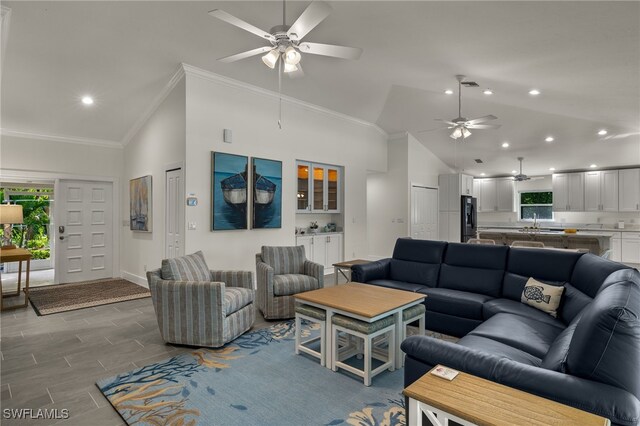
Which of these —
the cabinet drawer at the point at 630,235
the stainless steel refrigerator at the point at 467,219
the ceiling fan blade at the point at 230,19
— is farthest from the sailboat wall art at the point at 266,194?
the cabinet drawer at the point at 630,235

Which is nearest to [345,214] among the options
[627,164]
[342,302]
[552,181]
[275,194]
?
[275,194]

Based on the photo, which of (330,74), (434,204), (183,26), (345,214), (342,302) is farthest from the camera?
(434,204)

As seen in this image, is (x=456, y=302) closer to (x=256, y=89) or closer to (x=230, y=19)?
(x=230, y=19)

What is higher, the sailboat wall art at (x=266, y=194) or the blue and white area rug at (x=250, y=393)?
the sailboat wall art at (x=266, y=194)

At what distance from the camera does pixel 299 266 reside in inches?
181

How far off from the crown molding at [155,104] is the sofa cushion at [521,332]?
4.81m

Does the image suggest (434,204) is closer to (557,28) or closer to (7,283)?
(557,28)

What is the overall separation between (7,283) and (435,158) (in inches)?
379

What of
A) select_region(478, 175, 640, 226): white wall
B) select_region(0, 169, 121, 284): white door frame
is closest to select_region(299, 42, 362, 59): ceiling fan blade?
select_region(0, 169, 121, 284): white door frame

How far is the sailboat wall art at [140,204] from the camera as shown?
5.67 m

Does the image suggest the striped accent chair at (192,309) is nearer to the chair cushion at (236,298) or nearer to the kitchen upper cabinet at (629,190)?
the chair cushion at (236,298)

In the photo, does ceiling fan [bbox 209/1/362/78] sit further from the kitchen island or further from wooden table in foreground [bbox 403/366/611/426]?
the kitchen island

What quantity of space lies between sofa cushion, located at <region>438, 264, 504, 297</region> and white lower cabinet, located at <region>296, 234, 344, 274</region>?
2915mm

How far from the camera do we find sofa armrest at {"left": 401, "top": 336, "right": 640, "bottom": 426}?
4.16ft
